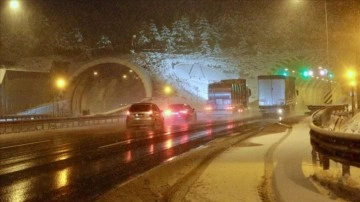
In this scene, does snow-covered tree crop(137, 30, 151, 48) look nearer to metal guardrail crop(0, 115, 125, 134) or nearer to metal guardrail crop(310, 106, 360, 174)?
metal guardrail crop(0, 115, 125, 134)

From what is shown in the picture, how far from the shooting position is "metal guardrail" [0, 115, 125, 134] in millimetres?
33406

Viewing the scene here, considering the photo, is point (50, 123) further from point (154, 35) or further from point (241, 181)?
point (154, 35)

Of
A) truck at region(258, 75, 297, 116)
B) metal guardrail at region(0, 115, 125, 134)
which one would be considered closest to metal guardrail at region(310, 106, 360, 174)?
metal guardrail at region(0, 115, 125, 134)

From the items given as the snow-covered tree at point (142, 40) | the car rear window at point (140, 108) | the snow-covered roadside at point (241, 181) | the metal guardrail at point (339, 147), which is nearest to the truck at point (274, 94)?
the car rear window at point (140, 108)

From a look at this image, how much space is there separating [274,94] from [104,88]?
36.6 m

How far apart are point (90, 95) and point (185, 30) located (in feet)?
164

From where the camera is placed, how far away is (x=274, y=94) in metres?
52.5

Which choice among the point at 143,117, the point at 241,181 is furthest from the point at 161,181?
the point at 143,117

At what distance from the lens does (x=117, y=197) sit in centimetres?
1027

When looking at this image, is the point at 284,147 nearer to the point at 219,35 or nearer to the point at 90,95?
the point at 90,95

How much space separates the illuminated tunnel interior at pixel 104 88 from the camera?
2741 inches

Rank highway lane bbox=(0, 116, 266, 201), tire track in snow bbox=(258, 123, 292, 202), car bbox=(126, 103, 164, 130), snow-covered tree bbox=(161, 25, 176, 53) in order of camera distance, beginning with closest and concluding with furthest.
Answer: tire track in snow bbox=(258, 123, 292, 202) → highway lane bbox=(0, 116, 266, 201) → car bbox=(126, 103, 164, 130) → snow-covered tree bbox=(161, 25, 176, 53)

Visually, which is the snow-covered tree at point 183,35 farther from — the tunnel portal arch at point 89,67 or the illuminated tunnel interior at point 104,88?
the tunnel portal arch at point 89,67

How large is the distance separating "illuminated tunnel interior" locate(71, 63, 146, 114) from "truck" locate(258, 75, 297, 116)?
69.9ft
